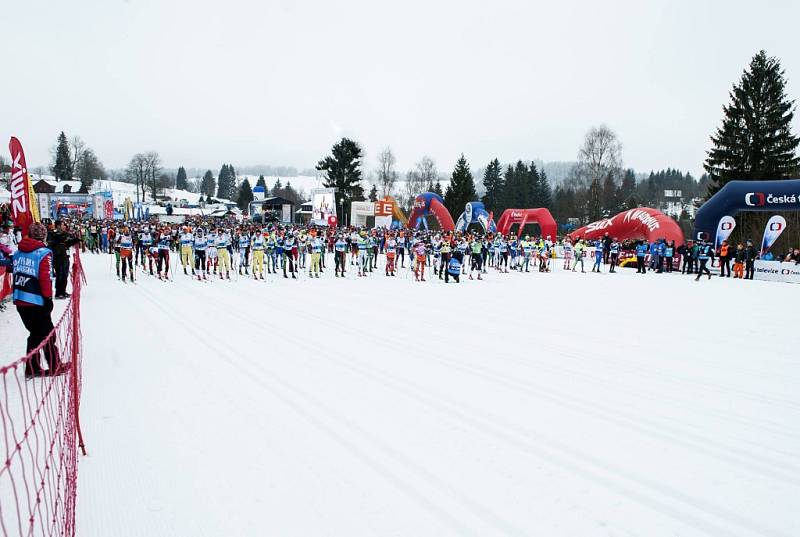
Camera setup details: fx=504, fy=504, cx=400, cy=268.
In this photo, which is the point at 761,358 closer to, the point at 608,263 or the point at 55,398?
the point at 55,398

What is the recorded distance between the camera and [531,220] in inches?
1431

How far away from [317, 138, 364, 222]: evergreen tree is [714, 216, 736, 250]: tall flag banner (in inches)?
1767

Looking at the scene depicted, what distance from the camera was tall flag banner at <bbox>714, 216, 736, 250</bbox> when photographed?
79.0ft

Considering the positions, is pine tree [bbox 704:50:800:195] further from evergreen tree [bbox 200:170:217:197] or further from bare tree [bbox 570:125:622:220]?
evergreen tree [bbox 200:170:217:197]

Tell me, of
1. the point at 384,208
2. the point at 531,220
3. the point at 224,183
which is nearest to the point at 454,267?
the point at 531,220

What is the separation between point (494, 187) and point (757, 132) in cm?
4377

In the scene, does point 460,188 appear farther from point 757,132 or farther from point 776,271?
point 776,271

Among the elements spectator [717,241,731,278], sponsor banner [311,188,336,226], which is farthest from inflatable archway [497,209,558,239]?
sponsor banner [311,188,336,226]

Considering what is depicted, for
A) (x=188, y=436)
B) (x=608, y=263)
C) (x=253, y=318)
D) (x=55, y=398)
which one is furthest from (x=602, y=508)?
(x=608, y=263)

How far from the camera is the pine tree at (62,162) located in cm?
11200

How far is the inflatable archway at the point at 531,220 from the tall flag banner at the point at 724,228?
11.1 metres

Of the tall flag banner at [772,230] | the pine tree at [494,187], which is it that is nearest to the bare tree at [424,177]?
the pine tree at [494,187]

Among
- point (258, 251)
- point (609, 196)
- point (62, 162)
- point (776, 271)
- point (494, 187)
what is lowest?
point (776, 271)

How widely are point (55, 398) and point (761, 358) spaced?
9.92m
